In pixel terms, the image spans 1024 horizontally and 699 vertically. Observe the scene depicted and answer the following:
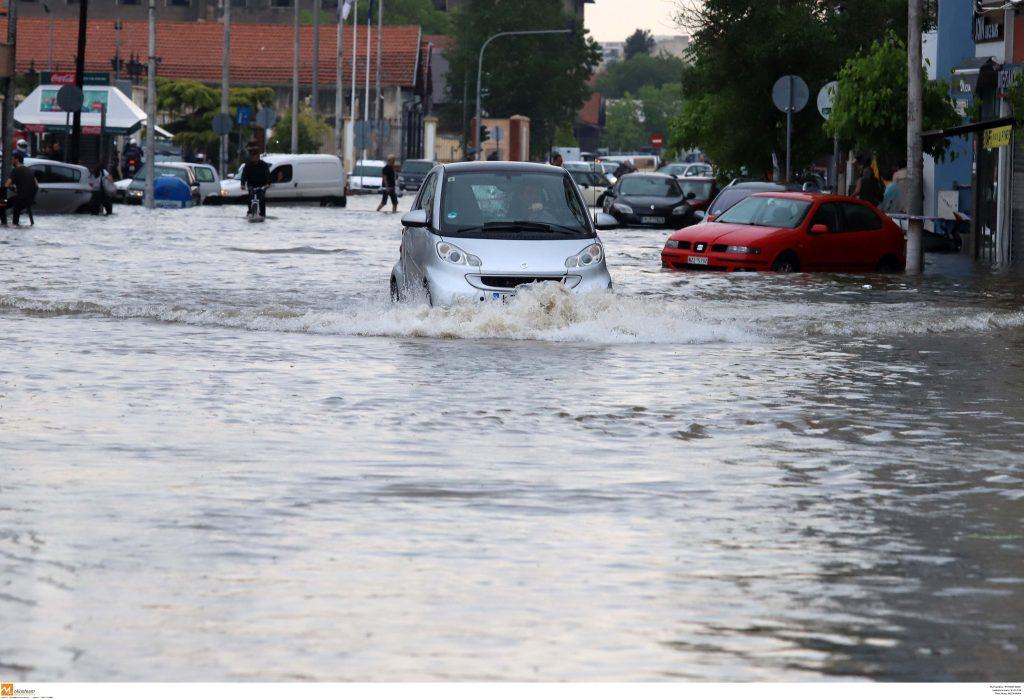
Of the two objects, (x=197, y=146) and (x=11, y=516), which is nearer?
(x=11, y=516)

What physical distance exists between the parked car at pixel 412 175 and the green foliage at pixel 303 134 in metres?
3.98

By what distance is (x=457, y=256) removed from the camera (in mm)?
19188

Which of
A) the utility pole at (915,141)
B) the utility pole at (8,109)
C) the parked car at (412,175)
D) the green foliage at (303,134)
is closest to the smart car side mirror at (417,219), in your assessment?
the utility pole at (915,141)

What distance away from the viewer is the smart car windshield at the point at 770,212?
31609mm

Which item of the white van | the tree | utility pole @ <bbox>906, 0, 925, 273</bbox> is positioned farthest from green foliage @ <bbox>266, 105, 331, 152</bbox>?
utility pole @ <bbox>906, 0, 925, 273</bbox>

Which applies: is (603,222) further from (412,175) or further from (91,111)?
(412,175)

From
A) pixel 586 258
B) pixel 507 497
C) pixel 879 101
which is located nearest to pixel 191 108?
pixel 879 101

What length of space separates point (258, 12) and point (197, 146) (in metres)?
48.1

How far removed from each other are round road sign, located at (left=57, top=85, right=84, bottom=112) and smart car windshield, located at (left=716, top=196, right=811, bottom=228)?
87.5ft

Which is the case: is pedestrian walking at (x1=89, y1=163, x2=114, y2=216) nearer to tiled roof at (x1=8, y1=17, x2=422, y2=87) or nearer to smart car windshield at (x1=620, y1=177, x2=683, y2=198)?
smart car windshield at (x1=620, y1=177, x2=683, y2=198)

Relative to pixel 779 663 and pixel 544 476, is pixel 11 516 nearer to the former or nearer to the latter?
pixel 544 476

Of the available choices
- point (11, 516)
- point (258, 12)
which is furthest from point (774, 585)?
point (258, 12)

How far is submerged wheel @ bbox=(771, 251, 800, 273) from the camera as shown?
30906 millimetres

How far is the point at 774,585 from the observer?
7.73 metres
